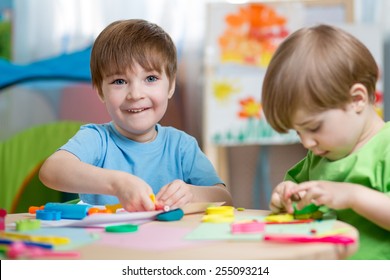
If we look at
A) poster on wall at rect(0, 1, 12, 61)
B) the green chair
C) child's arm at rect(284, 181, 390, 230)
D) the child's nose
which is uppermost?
poster on wall at rect(0, 1, 12, 61)

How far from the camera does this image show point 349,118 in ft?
2.74

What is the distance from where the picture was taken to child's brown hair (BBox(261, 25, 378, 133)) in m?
0.81

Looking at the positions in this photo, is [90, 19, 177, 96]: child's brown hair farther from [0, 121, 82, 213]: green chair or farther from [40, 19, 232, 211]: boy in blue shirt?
[0, 121, 82, 213]: green chair

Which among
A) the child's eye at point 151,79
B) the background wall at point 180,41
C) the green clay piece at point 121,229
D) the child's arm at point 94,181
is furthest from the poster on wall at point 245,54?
the green clay piece at point 121,229

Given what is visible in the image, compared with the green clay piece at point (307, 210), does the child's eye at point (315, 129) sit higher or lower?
higher

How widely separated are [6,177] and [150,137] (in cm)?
116

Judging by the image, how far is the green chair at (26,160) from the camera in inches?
83.7

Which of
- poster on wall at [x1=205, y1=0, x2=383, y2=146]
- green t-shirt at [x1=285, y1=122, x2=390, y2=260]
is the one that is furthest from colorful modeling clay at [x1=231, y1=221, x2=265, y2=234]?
poster on wall at [x1=205, y1=0, x2=383, y2=146]

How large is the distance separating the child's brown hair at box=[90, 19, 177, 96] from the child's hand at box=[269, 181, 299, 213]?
0.38 m

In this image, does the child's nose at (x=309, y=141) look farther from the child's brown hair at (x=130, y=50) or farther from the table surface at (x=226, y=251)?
the child's brown hair at (x=130, y=50)

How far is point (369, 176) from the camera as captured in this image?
821 millimetres

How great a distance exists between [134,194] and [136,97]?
0.96 feet

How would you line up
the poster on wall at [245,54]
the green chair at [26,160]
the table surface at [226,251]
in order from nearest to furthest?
the table surface at [226,251] < the green chair at [26,160] < the poster on wall at [245,54]

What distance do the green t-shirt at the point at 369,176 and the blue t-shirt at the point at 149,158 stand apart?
0.32 meters
